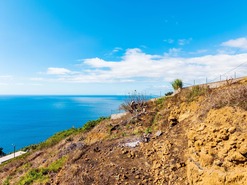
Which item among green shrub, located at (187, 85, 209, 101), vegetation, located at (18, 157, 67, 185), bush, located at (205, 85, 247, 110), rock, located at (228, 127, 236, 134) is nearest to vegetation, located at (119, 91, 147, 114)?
green shrub, located at (187, 85, 209, 101)

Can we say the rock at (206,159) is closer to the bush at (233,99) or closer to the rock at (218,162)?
the rock at (218,162)

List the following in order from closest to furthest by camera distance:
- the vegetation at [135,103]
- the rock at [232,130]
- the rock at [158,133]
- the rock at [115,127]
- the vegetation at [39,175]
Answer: the rock at [232,130] < the rock at [158,133] < the vegetation at [39,175] < the rock at [115,127] < the vegetation at [135,103]

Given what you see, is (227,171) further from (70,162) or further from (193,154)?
(70,162)

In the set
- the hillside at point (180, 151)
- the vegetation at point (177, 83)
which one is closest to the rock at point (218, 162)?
the hillside at point (180, 151)

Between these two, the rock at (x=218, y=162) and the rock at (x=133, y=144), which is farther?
the rock at (x=133, y=144)

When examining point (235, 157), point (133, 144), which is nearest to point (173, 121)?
point (133, 144)

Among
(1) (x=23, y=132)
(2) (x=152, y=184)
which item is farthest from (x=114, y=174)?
(1) (x=23, y=132)

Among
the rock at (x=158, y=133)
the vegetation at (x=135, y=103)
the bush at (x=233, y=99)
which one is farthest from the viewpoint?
the vegetation at (x=135, y=103)

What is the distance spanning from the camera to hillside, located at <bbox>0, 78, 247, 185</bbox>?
720cm

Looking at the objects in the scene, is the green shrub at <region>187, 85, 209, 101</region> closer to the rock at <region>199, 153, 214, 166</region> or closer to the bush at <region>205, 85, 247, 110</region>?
the bush at <region>205, 85, 247, 110</region>

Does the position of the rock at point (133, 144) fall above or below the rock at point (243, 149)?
below

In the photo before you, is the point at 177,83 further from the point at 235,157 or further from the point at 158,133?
the point at 235,157

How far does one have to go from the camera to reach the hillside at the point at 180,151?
7201 mm

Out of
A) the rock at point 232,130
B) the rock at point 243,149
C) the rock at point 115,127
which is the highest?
the rock at point 232,130
